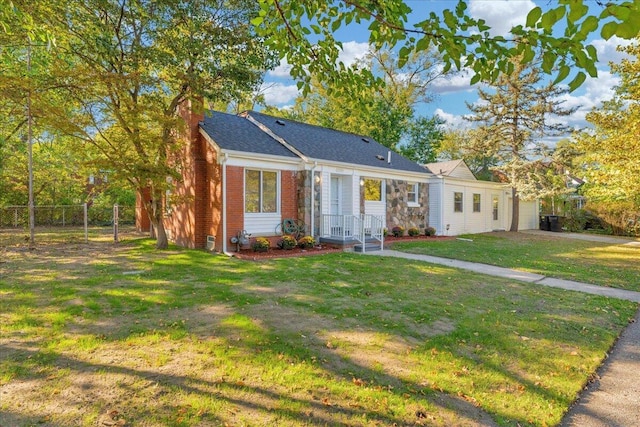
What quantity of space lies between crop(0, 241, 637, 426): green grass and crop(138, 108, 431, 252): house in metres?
4.42

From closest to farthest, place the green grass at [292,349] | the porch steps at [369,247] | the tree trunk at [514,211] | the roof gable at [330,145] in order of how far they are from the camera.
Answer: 1. the green grass at [292,349]
2. the porch steps at [369,247]
3. the roof gable at [330,145]
4. the tree trunk at [514,211]

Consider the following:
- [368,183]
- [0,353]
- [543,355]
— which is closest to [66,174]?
[368,183]

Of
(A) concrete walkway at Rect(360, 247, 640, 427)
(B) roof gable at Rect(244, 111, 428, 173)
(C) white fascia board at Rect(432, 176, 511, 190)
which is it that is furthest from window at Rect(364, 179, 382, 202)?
(A) concrete walkway at Rect(360, 247, 640, 427)

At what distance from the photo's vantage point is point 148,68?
10734 millimetres

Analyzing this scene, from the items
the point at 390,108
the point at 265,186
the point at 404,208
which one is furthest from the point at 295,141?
the point at 390,108

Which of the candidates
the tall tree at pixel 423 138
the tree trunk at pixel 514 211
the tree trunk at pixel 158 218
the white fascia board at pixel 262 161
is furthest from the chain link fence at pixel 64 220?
the tree trunk at pixel 514 211

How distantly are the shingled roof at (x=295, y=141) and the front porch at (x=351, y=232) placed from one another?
2.39 metres

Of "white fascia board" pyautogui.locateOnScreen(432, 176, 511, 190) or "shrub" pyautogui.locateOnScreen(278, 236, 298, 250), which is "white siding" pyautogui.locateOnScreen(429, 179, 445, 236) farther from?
"shrub" pyautogui.locateOnScreen(278, 236, 298, 250)

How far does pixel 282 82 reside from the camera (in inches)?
894

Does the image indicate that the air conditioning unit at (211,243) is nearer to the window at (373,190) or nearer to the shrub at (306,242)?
the shrub at (306,242)

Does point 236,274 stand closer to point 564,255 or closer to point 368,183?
point 368,183

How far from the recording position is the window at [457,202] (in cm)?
1906

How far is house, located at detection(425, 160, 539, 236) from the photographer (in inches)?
714

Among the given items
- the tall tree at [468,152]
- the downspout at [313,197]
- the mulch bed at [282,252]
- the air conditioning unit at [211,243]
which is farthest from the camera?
the tall tree at [468,152]
